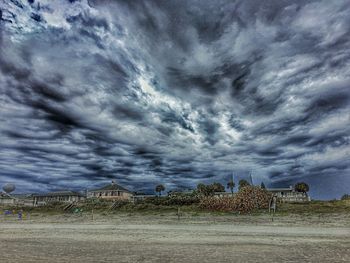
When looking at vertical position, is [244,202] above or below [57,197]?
below

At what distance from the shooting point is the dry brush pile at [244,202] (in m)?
36.6

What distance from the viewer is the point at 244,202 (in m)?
36.8

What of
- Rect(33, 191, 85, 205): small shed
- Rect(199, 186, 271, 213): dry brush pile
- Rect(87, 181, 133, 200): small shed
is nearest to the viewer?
Rect(199, 186, 271, 213): dry brush pile

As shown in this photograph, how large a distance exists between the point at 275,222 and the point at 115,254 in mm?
20710

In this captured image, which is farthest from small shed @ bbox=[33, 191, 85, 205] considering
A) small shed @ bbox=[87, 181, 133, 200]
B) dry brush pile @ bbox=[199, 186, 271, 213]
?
dry brush pile @ bbox=[199, 186, 271, 213]

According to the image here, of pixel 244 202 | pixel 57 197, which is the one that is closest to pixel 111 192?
pixel 57 197

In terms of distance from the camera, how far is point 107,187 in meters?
104

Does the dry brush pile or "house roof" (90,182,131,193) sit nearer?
the dry brush pile

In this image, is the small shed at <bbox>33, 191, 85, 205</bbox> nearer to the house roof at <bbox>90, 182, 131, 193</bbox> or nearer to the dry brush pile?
the house roof at <bbox>90, 182, 131, 193</bbox>

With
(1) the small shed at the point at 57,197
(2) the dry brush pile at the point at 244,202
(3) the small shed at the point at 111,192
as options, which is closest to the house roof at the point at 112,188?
(3) the small shed at the point at 111,192

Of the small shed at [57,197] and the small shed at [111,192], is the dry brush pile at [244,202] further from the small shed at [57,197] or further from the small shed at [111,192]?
the small shed at [57,197]

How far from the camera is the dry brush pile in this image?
36.6 metres

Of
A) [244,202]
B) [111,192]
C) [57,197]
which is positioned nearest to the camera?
[244,202]

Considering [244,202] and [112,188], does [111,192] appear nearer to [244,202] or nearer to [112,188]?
[112,188]
